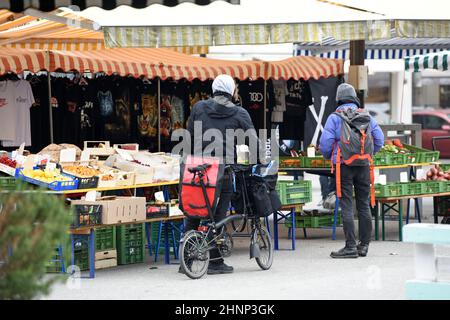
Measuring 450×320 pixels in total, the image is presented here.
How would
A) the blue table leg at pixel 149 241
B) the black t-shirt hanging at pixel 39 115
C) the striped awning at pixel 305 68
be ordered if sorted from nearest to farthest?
the blue table leg at pixel 149 241 → the black t-shirt hanging at pixel 39 115 → the striped awning at pixel 305 68

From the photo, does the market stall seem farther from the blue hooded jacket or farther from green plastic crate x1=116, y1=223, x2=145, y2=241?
the blue hooded jacket

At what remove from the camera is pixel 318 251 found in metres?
12.5

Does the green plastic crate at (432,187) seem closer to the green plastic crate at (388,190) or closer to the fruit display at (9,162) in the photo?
the green plastic crate at (388,190)

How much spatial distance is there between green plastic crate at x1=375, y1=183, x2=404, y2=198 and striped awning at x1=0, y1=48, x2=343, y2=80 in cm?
294

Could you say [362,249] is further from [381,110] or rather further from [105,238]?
[381,110]

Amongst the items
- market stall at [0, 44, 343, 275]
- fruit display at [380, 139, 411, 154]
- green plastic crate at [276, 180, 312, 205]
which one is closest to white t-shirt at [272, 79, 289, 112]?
market stall at [0, 44, 343, 275]

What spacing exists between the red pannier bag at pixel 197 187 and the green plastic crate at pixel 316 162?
3567mm

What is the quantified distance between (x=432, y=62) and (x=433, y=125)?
62.7 feet

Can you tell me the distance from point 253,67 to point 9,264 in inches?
382

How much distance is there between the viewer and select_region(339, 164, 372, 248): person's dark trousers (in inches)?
460

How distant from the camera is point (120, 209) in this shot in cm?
1080

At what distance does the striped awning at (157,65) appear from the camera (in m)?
13.1

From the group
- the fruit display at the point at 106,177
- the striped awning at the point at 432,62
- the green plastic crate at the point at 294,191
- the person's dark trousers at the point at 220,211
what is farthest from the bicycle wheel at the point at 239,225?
the striped awning at the point at 432,62
